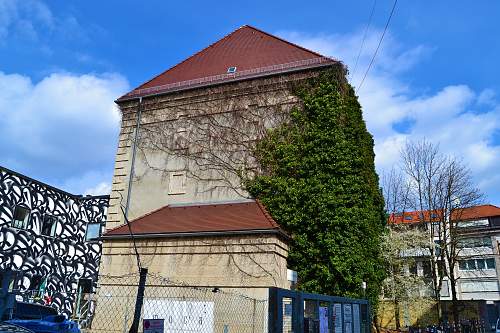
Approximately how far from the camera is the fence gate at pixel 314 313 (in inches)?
205

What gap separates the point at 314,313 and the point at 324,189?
10316mm

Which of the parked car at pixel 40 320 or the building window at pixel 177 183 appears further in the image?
the building window at pixel 177 183

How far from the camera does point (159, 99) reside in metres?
22.3

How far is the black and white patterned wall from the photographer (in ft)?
83.3

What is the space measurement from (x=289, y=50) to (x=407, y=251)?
63.8ft

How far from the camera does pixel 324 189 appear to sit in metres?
16.9

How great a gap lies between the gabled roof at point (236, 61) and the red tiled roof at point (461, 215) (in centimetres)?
1766

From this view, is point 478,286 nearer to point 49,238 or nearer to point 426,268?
point 426,268

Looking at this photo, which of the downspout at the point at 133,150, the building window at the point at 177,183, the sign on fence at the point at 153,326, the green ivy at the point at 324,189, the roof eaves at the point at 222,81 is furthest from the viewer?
the downspout at the point at 133,150

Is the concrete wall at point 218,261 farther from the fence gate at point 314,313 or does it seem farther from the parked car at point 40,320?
the fence gate at point 314,313

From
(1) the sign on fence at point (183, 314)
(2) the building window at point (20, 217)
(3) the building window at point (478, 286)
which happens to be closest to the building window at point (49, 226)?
(2) the building window at point (20, 217)

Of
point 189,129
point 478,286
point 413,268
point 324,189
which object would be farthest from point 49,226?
point 478,286

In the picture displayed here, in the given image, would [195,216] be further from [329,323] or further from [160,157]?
[329,323]

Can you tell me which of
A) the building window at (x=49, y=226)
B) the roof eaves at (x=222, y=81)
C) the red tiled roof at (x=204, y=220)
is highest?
the roof eaves at (x=222, y=81)
